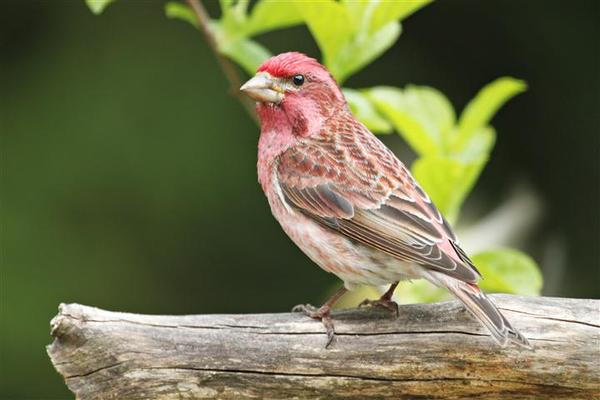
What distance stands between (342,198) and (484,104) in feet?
2.45

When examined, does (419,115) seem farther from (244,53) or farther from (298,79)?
(244,53)

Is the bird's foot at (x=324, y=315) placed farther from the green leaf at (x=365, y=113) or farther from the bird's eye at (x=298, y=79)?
the bird's eye at (x=298, y=79)

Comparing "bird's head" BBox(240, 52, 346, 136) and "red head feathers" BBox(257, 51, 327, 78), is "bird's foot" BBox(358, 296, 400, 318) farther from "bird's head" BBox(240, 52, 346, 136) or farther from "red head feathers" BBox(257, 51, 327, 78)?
"red head feathers" BBox(257, 51, 327, 78)

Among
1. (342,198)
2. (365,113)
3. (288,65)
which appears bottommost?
(342,198)

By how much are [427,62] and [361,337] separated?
3.46 metres

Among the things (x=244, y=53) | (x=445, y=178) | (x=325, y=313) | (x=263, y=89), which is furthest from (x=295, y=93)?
(x=325, y=313)

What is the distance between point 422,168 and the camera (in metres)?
4.20

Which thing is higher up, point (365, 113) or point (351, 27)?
point (351, 27)

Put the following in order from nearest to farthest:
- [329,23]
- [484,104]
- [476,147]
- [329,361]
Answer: [329,361], [329,23], [484,104], [476,147]

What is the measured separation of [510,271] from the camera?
408 centimetres

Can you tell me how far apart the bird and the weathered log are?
19 cm

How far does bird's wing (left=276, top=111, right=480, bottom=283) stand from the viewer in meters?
3.96

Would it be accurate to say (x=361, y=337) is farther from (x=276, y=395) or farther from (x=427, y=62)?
(x=427, y=62)

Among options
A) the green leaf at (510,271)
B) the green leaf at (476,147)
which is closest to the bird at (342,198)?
the green leaf at (510,271)
